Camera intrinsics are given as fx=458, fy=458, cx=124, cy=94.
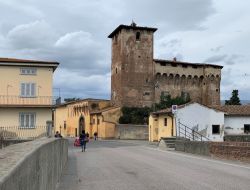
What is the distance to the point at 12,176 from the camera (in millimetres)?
3814

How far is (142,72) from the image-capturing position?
78625 mm

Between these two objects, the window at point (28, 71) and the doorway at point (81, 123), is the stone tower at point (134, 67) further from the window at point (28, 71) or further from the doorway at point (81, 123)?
the window at point (28, 71)

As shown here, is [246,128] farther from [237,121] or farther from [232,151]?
[232,151]

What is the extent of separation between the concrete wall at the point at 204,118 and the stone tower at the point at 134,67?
28936 mm

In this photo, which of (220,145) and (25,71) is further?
(25,71)

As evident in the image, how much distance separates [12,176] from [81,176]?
12.8m

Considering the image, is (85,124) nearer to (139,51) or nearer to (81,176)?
(139,51)

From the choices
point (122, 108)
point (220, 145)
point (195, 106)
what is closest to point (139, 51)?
point (122, 108)

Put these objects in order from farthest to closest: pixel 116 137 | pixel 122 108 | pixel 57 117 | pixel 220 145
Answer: pixel 57 117 < pixel 122 108 < pixel 116 137 < pixel 220 145

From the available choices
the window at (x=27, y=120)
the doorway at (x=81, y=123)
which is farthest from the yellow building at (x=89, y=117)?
the window at (x=27, y=120)

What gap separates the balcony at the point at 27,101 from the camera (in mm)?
43938

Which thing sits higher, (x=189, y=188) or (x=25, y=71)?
(x=25, y=71)

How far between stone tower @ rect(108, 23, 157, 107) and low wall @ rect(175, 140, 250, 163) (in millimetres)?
45839

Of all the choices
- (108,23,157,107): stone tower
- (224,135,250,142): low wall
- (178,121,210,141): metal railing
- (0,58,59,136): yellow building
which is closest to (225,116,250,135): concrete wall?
(178,121,210,141): metal railing
